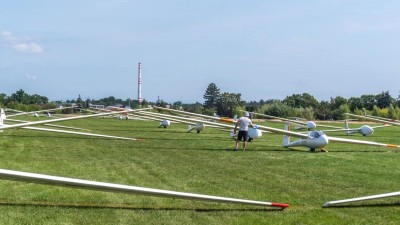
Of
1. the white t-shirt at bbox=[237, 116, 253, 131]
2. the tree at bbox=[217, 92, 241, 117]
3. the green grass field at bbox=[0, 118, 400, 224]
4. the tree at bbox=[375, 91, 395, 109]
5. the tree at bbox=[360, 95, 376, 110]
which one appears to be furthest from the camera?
the tree at bbox=[375, 91, 395, 109]

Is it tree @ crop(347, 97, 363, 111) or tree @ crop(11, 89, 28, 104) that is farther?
tree @ crop(11, 89, 28, 104)

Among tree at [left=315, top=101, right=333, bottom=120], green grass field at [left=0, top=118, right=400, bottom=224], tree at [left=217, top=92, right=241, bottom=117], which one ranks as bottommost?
green grass field at [left=0, top=118, right=400, bottom=224]

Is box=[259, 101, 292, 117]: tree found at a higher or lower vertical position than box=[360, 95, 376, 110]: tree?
lower

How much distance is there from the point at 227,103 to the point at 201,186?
7960 cm

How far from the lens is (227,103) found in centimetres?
8925

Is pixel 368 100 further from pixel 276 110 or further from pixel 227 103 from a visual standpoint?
pixel 276 110

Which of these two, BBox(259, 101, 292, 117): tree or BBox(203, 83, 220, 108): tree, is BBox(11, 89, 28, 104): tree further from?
BBox(259, 101, 292, 117): tree

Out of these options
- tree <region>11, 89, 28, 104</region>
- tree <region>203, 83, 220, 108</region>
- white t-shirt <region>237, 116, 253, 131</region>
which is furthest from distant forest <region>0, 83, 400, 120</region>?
white t-shirt <region>237, 116, 253, 131</region>

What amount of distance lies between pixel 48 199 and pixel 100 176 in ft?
9.34

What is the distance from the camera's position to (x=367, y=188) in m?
9.86

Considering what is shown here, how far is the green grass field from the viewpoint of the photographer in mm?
7219

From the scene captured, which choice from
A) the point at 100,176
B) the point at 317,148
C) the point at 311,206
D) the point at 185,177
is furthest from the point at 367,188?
the point at 317,148

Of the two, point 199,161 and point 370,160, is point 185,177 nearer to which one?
point 199,161

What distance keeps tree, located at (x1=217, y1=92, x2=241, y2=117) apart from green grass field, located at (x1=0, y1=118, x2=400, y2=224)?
69.4 m
